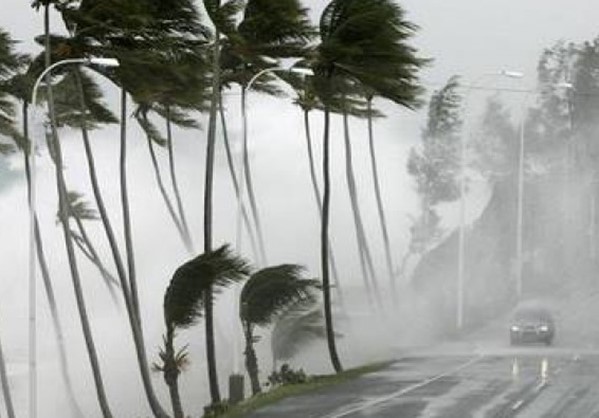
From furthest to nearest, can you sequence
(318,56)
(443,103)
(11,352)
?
(443,103)
(11,352)
(318,56)

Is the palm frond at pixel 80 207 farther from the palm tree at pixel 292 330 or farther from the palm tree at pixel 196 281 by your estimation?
the palm tree at pixel 196 281

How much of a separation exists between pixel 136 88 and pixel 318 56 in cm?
529

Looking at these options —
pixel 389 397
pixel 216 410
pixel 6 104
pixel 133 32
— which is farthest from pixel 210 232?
pixel 6 104


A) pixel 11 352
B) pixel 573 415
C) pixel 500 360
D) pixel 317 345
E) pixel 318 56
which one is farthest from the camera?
pixel 11 352

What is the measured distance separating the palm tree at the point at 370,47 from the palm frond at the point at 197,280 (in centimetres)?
789

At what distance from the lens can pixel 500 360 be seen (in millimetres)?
36844

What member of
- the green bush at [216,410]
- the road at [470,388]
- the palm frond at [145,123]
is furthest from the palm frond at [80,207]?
the green bush at [216,410]

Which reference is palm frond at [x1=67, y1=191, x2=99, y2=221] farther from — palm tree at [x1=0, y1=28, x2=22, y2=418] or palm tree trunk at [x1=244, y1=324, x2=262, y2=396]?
palm tree trunk at [x1=244, y1=324, x2=262, y2=396]

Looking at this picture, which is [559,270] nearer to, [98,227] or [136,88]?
[98,227]

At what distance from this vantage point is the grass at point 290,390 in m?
25.7

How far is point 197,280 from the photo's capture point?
24156 mm

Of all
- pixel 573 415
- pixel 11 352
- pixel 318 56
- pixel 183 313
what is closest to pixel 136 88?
pixel 318 56

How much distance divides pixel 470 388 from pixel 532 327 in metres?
17.5

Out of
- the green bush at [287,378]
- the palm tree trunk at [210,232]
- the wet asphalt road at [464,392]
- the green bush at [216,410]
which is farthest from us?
the green bush at [287,378]
